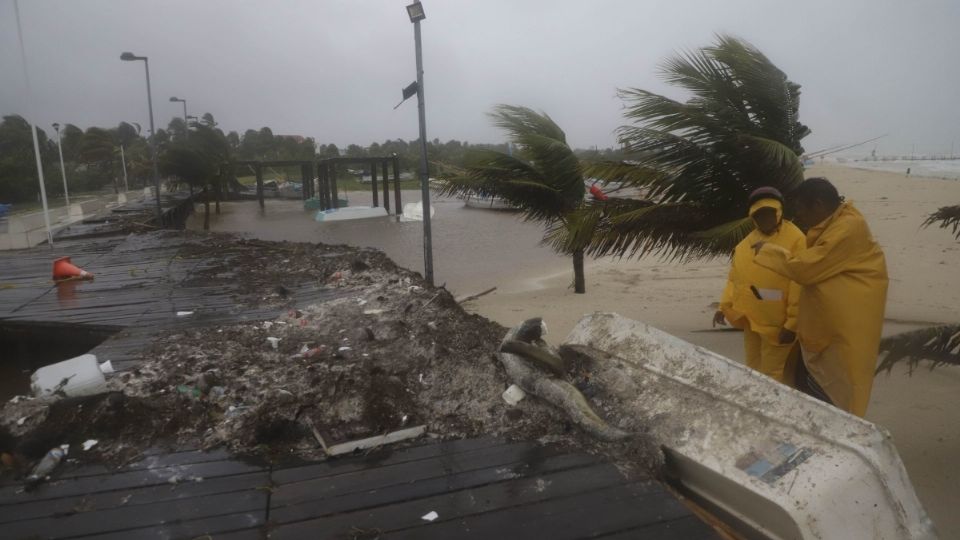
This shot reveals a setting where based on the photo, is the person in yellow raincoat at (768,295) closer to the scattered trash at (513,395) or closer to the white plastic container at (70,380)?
the scattered trash at (513,395)

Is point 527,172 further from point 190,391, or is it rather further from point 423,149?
point 190,391

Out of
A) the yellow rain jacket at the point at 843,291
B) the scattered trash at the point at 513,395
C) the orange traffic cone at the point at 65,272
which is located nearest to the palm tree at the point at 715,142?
the yellow rain jacket at the point at 843,291

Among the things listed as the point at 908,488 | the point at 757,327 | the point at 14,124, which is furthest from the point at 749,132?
the point at 14,124

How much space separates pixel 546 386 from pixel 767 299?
1459 millimetres

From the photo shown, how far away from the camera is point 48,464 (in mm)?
2770

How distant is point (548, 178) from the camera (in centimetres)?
1051

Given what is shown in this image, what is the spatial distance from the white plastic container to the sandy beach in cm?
510

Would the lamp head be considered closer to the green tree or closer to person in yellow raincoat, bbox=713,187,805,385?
person in yellow raincoat, bbox=713,187,805,385

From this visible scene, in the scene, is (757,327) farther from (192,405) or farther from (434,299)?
(192,405)

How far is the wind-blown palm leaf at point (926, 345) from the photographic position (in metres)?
4.06

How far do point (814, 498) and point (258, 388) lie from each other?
293cm

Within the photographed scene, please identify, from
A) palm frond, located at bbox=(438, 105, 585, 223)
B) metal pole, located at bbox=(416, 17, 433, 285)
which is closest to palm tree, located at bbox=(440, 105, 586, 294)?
palm frond, located at bbox=(438, 105, 585, 223)

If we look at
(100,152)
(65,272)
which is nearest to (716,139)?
(65,272)

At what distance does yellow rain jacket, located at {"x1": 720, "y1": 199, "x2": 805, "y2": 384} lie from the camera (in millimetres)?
3506
